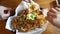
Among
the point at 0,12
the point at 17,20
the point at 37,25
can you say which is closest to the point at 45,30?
the point at 37,25

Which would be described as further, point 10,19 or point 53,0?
point 53,0

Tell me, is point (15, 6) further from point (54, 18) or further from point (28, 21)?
point (54, 18)

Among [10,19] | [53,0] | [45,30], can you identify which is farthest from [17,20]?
[53,0]

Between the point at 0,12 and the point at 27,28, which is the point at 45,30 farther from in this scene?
the point at 0,12

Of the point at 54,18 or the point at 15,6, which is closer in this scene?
the point at 54,18

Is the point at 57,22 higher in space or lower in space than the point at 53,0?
lower

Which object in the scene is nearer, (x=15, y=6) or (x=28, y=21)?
(x=28, y=21)

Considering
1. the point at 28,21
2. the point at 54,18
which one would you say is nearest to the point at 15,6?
the point at 28,21
